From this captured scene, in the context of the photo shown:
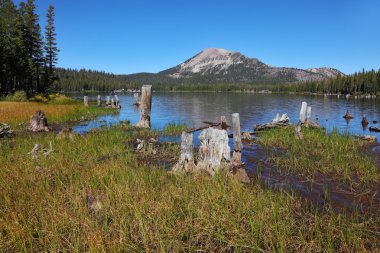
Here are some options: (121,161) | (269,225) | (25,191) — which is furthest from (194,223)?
(121,161)

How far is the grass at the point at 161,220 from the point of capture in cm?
490

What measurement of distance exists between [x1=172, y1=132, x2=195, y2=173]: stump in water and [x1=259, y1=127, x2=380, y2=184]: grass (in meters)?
4.11

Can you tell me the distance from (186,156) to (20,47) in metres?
53.8

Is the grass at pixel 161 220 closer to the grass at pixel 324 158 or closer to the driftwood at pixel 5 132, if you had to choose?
the grass at pixel 324 158

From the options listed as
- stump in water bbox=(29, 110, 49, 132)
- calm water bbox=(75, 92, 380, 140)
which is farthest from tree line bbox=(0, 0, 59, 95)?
stump in water bbox=(29, 110, 49, 132)

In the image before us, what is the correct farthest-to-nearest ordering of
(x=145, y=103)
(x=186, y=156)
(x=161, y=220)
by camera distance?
(x=145, y=103) → (x=186, y=156) → (x=161, y=220)

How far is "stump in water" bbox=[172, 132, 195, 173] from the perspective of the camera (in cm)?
936

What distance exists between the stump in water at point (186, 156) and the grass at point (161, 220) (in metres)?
1.17

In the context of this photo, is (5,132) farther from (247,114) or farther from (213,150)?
(247,114)

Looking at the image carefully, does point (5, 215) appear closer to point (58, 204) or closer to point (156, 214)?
point (58, 204)

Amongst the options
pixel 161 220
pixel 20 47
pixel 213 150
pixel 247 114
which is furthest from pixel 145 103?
pixel 20 47

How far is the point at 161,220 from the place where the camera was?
18.0ft

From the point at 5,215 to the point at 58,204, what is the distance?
973mm

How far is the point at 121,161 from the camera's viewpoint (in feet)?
34.0
